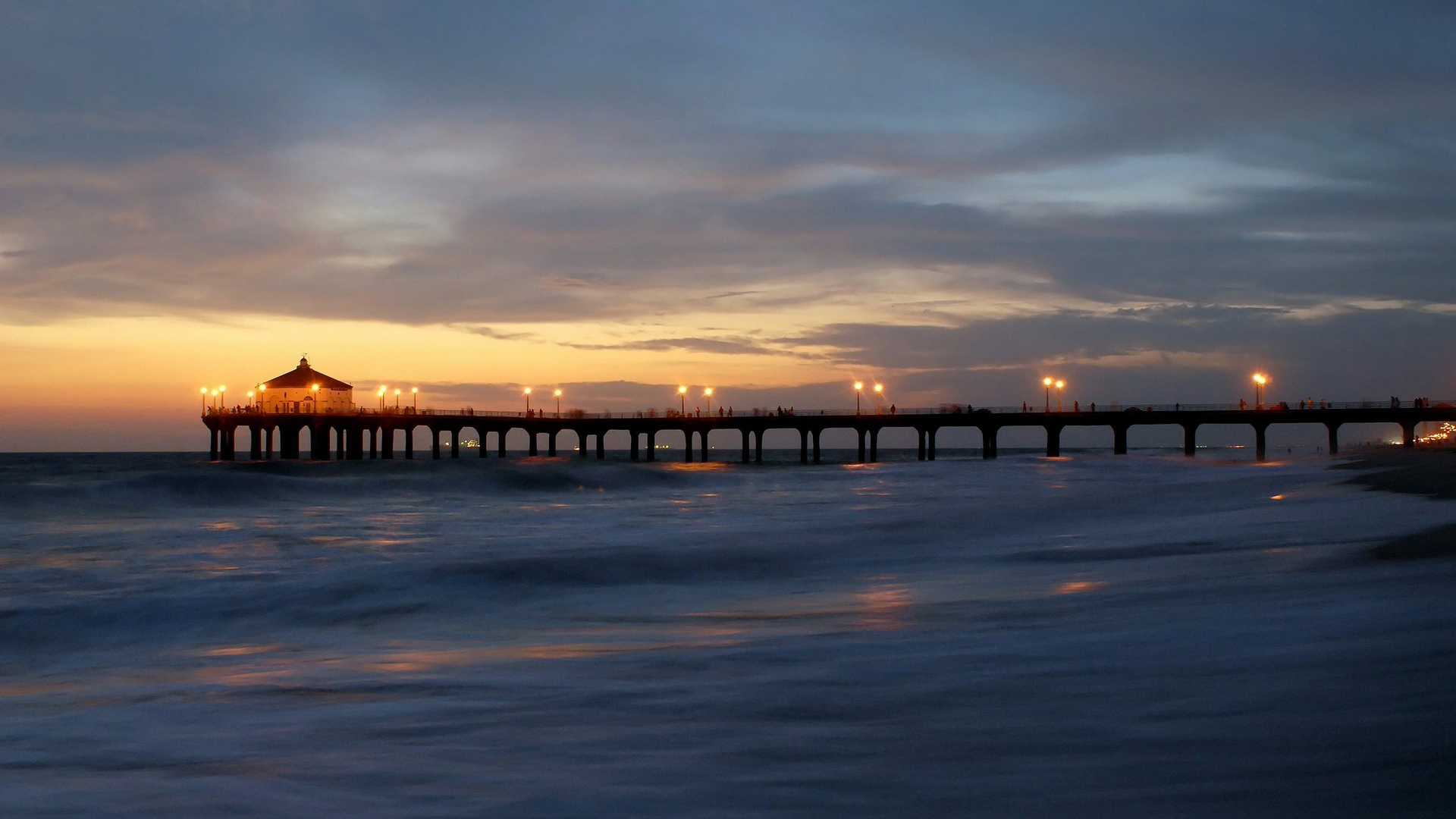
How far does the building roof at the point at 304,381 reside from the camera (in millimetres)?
94312

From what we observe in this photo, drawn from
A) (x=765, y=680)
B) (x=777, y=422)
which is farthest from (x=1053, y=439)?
(x=765, y=680)

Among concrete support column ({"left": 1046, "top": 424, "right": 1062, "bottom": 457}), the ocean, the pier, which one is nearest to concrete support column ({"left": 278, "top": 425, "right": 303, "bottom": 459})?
the pier

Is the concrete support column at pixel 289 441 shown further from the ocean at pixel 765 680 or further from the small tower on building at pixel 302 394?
the ocean at pixel 765 680

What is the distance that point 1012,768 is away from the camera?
4.43 meters

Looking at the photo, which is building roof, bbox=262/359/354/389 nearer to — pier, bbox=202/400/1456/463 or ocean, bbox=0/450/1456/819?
pier, bbox=202/400/1456/463

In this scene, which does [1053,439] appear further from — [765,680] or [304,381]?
[765,680]

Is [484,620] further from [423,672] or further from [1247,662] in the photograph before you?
[1247,662]

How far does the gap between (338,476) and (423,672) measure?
55.5 metres

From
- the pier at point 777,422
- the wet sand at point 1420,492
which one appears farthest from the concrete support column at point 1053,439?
the wet sand at point 1420,492

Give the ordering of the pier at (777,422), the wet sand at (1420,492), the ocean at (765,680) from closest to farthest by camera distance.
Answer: the ocean at (765,680), the wet sand at (1420,492), the pier at (777,422)

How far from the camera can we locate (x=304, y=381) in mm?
94750

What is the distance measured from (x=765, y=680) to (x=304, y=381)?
96.0 metres

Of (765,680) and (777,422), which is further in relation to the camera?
(777,422)

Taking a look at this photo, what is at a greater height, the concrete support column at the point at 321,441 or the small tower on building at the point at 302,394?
the small tower on building at the point at 302,394
